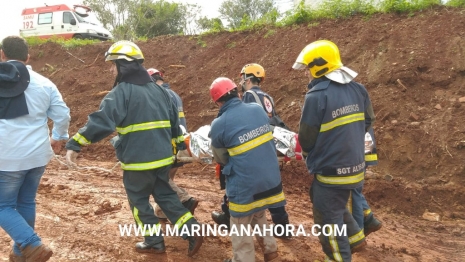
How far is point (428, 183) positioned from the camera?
6.67 metres

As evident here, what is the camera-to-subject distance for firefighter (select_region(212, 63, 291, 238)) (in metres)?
4.93

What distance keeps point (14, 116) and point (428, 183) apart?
19.8 ft

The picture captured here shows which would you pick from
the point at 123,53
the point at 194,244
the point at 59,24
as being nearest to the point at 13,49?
the point at 123,53

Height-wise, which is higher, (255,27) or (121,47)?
(255,27)

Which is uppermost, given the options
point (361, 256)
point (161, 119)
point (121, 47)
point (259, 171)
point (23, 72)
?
point (121, 47)

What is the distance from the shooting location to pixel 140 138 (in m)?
4.18

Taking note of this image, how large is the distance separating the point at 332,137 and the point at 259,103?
4.83 ft

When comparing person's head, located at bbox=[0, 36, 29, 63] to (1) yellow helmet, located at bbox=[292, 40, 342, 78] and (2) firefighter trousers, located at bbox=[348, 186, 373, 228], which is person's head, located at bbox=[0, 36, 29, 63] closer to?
(1) yellow helmet, located at bbox=[292, 40, 342, 78]

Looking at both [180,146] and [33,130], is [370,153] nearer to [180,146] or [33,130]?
[180,146]

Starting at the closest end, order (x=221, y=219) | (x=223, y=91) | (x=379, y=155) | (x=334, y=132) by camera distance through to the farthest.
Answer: (x=334, y=132) → (x=223, y=91) → (x=221, y=219) → (x=379, y=155)

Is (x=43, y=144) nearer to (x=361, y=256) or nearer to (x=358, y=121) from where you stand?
(x=358, y=121)

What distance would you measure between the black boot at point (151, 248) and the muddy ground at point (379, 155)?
0.07 metres

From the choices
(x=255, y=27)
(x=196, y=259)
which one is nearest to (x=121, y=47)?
(x=196, y=259)

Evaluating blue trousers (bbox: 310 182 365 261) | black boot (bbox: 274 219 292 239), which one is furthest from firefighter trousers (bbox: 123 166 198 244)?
blue trousers (bbox: 310 182 365 261)
